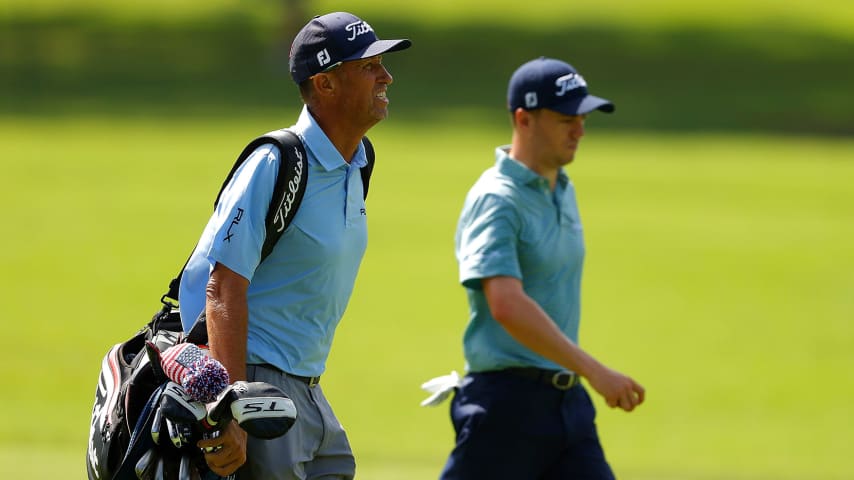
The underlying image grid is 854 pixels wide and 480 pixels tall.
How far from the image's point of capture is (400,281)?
63.8ft

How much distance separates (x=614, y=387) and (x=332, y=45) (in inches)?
56.3

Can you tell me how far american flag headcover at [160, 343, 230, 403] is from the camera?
3857 mm

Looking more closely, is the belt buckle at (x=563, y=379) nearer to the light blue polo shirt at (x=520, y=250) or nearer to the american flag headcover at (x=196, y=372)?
the light blue polo shirt at (x=520, y=250)

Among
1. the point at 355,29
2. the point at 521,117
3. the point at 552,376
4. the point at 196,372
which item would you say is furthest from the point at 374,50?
the point at 552,376

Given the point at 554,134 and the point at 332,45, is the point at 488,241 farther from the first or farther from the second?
the point at 332,45

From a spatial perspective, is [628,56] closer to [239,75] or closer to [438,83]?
[438,83]

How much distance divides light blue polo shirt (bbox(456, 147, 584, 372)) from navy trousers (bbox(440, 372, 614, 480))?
101mm

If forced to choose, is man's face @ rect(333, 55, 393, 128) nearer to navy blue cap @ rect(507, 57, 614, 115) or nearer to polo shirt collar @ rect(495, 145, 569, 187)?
polo shirt collar @ rect(495, 145, 569, 187)

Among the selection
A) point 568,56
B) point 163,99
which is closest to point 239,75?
point 163,99

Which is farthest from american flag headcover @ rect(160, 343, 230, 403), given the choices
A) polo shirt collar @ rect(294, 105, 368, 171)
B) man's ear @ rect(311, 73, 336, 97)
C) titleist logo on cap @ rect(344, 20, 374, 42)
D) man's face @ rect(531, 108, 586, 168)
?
man's face @ rect(531, 108, 586, 168)

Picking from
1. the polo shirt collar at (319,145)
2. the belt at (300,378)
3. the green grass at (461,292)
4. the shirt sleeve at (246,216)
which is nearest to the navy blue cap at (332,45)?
the polo shirt collar at (319,145)

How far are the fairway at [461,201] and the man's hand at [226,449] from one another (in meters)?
3.64

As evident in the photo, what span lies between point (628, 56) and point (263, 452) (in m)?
40.8

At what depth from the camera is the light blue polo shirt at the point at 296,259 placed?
4.08 m
